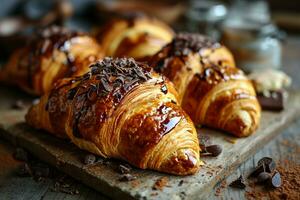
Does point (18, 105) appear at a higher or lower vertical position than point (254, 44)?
lower

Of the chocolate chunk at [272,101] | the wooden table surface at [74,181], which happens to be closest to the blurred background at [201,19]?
the chocolate chunk at [272,101]

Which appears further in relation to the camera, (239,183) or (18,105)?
(18,105)

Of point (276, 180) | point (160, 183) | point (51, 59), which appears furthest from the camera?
point (51, 59)

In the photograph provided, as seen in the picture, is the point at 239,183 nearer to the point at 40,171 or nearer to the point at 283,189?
the point at 283,189

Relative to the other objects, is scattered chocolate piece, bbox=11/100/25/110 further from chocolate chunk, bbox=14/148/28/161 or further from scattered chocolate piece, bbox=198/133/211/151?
scattered chocolate piece, bbox=198/133/211/151

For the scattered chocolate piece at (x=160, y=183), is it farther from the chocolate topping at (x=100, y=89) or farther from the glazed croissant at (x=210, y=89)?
the glazed croissant at (x=210, y=89)

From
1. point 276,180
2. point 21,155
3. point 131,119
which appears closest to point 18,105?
point 21,155
